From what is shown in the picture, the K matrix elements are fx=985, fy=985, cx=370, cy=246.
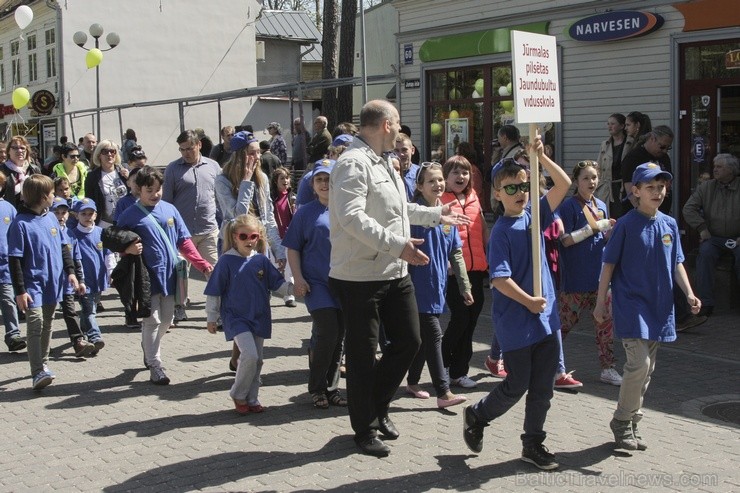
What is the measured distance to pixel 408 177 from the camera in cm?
884

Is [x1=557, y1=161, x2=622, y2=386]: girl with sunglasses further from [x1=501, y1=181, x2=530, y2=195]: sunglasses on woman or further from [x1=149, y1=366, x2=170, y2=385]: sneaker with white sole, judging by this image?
[x1=149, y1=366, x2=170, y2=385]: sneaker with white sole

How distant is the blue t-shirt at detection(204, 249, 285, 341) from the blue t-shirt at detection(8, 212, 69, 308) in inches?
67.9

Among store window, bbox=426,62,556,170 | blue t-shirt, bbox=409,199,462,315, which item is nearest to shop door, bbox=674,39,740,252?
store window, bbox=426,62,556,170

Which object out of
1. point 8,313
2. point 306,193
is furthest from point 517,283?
point 8,313

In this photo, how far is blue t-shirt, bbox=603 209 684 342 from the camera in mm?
5930

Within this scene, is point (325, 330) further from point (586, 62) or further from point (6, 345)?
point (586, 62)

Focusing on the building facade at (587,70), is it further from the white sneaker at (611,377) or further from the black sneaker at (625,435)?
the black sneaker at (625,435)

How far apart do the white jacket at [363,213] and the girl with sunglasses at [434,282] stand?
A: 106cm

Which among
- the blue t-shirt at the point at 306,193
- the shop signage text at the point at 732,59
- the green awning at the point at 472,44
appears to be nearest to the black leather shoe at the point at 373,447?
the blue t-shirt at the point at 306,193

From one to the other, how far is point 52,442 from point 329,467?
199cm

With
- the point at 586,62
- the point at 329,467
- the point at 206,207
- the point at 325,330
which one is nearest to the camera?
the point at 329,467

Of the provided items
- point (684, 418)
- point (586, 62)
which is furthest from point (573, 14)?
point (684, 418)

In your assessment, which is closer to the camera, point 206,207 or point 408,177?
point 408,177

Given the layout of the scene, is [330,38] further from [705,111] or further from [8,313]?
[8,313]
